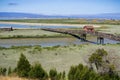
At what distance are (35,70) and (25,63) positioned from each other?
4.69 feet

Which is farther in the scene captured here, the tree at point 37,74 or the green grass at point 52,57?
the green grass at point 52,57

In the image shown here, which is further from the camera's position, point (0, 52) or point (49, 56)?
point (0, 52)

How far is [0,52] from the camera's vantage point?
34.3 m

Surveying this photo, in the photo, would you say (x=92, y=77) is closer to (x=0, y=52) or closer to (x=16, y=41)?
(x=0, y=52)

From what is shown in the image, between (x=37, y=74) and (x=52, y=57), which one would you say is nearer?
(x=37, y=74)

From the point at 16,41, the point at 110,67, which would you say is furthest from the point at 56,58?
the point at 16,41

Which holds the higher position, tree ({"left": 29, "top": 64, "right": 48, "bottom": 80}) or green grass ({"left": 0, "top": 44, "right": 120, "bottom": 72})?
tree ({"left": 29, "top": 64, "right": 48, "bottom": 80})

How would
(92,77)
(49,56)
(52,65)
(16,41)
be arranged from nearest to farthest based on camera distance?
1. (92,77)
2. (52,65)
3. (49,56)
4. (16,41)

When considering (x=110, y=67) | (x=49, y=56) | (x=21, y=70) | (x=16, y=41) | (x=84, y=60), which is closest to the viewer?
(x=21, y=70)

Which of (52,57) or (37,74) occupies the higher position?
(37,74)

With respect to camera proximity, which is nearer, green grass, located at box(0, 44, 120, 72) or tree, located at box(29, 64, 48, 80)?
tree, located at box(29, 64, 48, 80)

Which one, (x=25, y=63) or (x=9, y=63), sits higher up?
(x=25, y=63)

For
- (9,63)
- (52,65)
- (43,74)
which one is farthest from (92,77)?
(9,63)

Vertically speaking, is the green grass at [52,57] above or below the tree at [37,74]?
below
